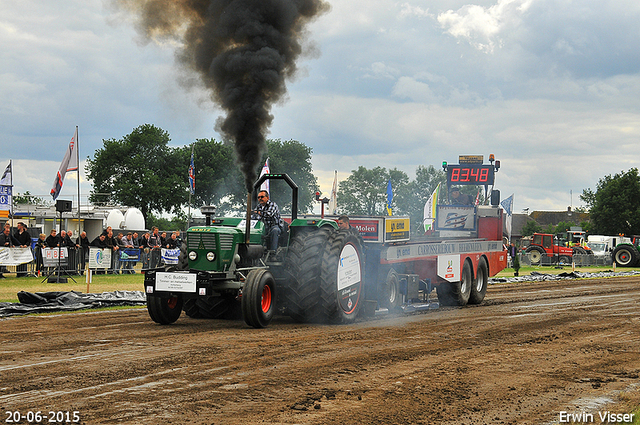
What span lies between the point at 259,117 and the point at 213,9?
7.51 ft

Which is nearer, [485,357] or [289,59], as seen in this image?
[485,357]

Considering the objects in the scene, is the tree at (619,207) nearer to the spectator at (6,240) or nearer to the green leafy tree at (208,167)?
the green leafy tree at (208,167)

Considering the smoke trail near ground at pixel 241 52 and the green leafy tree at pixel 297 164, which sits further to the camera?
the green leafy tree at pixel 297 164

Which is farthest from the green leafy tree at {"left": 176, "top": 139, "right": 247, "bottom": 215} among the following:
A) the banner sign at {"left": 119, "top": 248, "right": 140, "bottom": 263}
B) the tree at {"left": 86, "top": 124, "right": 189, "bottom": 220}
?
the banner sign at {"left": 119, "top": 248, "right": 140, "bottom": 263}

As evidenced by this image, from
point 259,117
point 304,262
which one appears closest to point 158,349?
point 304,262

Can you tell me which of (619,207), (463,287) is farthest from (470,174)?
(619,207)

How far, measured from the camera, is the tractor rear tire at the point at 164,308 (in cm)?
994

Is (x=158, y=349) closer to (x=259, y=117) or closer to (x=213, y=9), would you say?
(x=259, y=117)

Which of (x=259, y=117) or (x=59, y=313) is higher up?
(x=259, y=117)

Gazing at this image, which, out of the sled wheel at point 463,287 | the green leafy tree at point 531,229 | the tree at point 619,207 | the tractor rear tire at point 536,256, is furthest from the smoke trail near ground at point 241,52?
the green leafy tree at point 531,229

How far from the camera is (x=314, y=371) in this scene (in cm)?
675

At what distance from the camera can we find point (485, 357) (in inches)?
308

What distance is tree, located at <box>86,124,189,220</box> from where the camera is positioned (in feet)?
210

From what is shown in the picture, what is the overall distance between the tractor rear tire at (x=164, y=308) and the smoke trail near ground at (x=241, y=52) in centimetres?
301
